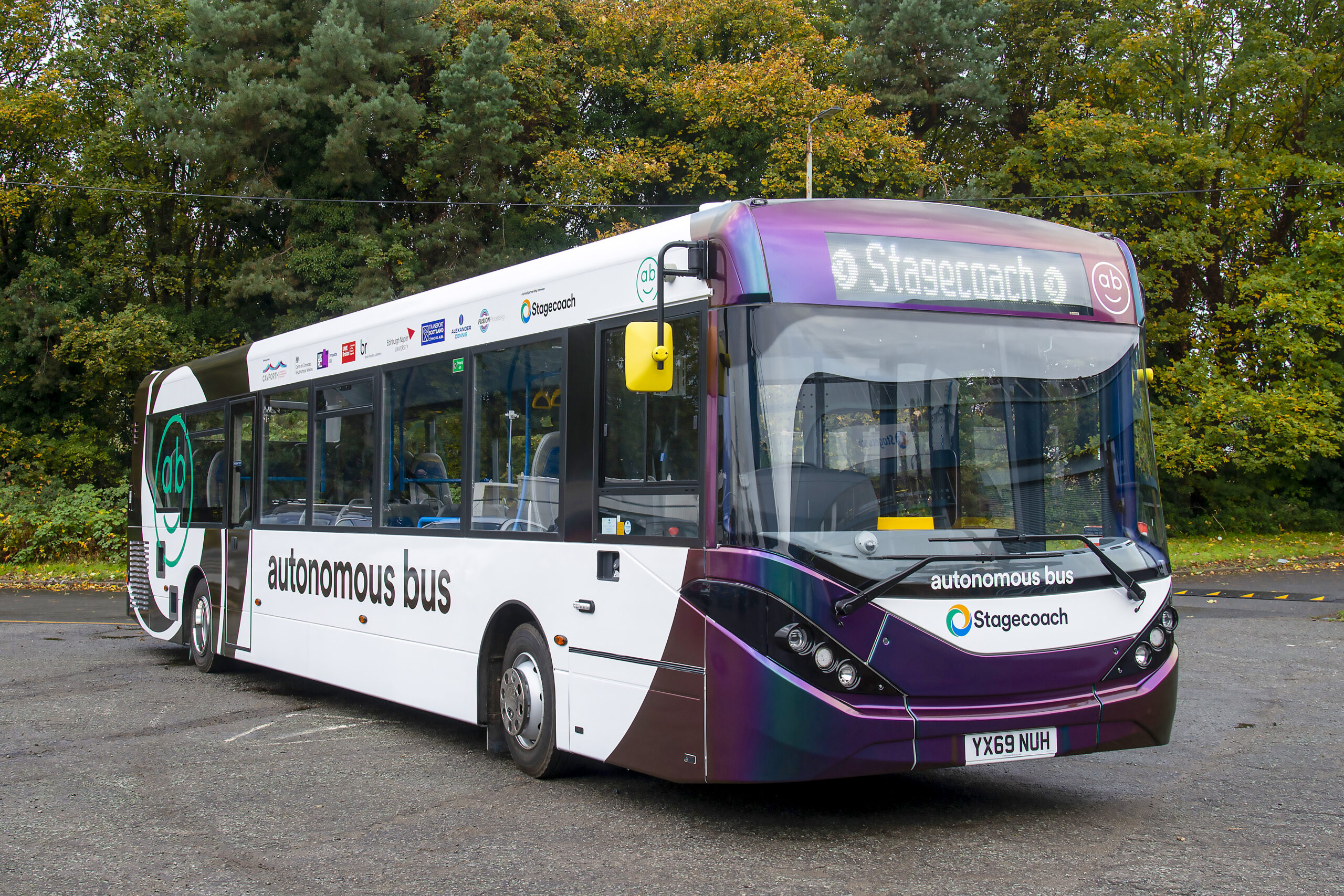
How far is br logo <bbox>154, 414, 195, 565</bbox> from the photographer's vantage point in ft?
43.1

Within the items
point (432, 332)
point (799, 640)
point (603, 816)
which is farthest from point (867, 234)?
point (432, 332)

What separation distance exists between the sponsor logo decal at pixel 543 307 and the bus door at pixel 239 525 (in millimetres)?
4904

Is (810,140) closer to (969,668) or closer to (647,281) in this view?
(647,281)

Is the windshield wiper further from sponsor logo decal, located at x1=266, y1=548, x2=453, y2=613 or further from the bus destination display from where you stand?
sponsor logo decal, located at x1=266, y1=548, x2=453, y2=613

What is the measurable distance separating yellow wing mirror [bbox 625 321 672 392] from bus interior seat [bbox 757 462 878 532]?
0.65 metres

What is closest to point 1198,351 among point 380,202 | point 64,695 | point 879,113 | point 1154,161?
point 1154,161

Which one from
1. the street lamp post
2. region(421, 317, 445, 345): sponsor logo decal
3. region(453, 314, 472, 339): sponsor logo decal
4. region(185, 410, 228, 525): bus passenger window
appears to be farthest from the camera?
the street lamp post

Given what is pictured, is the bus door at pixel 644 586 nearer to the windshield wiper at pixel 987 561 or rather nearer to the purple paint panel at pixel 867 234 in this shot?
the purple paint panel at pixel 867 234

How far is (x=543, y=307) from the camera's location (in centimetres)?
755

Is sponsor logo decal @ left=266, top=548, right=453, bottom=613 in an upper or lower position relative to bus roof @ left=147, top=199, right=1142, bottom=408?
lower

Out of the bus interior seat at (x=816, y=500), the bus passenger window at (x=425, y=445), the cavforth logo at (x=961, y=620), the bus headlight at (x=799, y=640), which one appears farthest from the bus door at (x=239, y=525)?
the cavforth logo at (x=961, y=620)

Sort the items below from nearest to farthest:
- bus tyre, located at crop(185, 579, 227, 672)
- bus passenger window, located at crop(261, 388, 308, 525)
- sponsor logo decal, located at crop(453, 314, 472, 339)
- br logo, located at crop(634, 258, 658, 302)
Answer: br logo, located at crop(634, 258, 658, 302), sponsor logo decal, located at crop(453, 314, 472, 339), bus passenger window, located at crop(261, 388, 308, 525), bus tyre, located at crop(185, 579, 227, 672)

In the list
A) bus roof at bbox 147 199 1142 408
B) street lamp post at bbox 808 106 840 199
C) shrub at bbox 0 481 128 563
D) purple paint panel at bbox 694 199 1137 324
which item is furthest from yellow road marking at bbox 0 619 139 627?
street lamp post at bbox 808 106 840 199

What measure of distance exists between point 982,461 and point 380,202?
1162 inches
